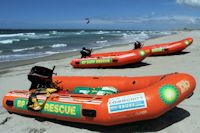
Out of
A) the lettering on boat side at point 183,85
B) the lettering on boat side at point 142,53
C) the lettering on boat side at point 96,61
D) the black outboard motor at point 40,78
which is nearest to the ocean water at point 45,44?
the lettering on boat side at point 96,61

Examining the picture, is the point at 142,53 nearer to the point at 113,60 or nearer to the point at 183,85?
the point at 113,60

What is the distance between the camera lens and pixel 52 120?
5578 millimetres

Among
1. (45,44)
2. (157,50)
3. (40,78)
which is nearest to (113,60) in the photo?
(157,50)

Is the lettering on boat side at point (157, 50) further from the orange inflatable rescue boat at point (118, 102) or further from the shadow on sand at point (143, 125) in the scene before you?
the shadow on sand at point (143, 125)

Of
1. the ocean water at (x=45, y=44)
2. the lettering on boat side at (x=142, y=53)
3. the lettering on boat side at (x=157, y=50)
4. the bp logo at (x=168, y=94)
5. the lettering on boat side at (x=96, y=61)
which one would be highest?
the bp logo at (x=168, y=94)

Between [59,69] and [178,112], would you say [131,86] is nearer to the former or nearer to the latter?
[178,112]

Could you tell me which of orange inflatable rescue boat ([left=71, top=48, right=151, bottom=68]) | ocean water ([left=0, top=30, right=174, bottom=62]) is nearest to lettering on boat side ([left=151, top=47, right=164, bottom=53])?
orange inflatable rescue boat ([left=71, top=48, right=151, bottom=68])

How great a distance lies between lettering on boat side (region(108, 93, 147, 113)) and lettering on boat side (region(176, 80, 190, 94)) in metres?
0.71

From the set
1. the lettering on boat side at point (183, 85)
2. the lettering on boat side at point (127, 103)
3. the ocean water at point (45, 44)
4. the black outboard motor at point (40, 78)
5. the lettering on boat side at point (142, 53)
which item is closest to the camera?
the lettering on boat side at point (127, 103)

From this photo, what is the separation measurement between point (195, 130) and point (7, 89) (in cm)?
545

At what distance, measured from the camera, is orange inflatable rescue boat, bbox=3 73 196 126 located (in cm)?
453

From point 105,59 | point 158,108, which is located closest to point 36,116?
point 158,108

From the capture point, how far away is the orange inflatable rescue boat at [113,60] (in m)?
10.6

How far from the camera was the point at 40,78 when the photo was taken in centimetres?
628
